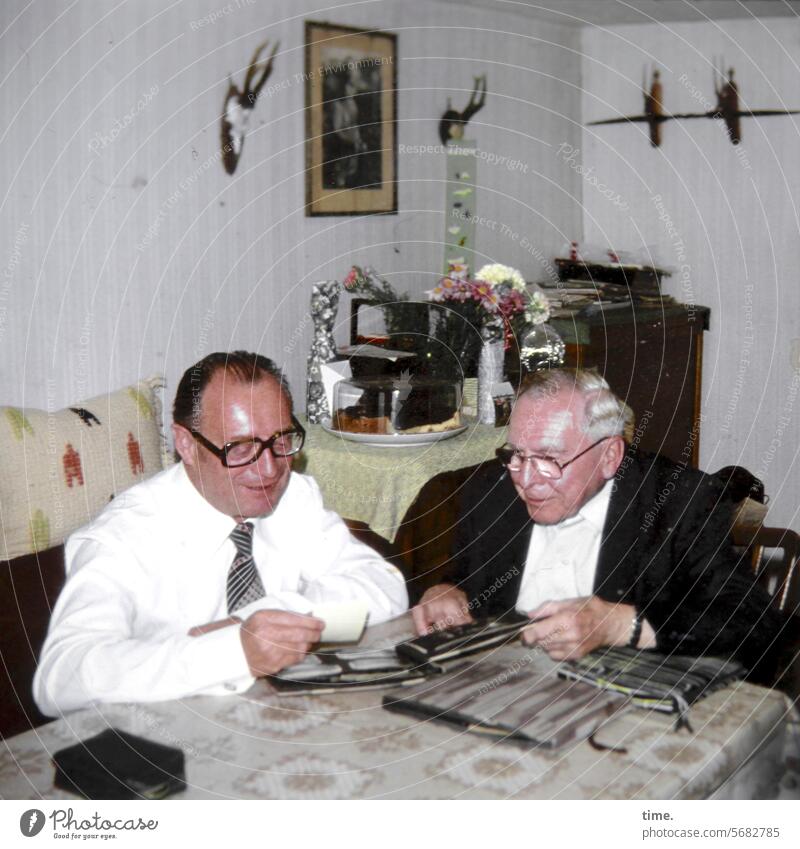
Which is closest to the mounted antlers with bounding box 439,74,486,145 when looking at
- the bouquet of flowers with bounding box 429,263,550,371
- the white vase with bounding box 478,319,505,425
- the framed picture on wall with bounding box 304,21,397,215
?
the framed picture on wall with bounding box 304,21,397,215

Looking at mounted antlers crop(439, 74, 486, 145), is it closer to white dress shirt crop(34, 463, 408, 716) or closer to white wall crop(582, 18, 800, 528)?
white wall crop(582, 18, 800, 528)

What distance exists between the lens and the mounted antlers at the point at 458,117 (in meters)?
1.27

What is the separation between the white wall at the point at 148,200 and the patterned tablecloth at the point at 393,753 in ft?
1.32

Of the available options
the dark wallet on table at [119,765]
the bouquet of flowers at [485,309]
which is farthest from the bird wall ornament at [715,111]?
the dark wallet on table at [119,765]

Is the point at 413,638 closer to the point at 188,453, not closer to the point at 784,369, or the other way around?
the point at 188,453

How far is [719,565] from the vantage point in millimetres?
984

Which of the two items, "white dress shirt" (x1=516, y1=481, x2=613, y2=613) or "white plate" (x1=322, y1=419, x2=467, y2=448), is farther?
"white plate" (x1=322, y1=419, x2=467, y2=448)

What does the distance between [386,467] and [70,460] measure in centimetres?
47

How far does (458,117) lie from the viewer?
129 cm

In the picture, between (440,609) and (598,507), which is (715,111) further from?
(440,609)

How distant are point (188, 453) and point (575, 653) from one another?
42cm

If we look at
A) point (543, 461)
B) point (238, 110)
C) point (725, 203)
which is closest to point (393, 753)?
point (543, 461)

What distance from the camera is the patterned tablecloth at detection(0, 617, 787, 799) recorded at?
2.18 ft
